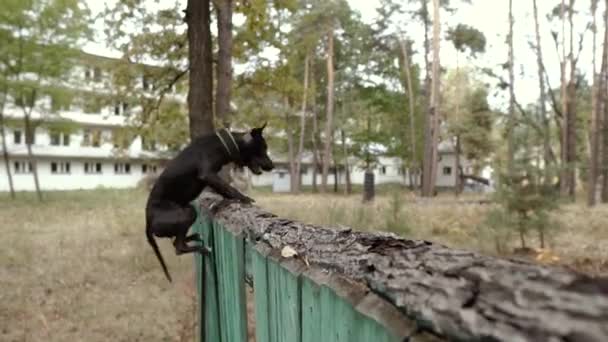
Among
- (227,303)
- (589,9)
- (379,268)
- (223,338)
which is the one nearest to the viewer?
(379,268)

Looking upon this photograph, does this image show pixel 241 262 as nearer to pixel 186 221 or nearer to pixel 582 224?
pixel 186 221

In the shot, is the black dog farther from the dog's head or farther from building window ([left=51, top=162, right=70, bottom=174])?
building window ([left=51, top=162, right=70, bottom=174])

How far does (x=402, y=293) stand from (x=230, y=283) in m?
2.06

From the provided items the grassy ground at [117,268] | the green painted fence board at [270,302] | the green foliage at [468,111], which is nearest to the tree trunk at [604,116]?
the grassy ground at [117,268]

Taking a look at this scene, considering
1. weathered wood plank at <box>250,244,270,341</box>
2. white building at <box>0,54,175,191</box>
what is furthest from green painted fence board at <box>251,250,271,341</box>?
white building at <box>0,54,175,191</box>

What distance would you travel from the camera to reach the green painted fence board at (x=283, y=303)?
1.57 meters

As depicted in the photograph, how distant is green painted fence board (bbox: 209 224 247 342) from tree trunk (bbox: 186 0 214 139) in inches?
166

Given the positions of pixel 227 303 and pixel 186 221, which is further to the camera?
pixel 186 221

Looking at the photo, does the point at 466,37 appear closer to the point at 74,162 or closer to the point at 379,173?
the point at 74,162

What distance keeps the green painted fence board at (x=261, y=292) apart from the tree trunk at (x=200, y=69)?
17.8 feet

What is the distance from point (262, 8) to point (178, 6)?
15.2 ft

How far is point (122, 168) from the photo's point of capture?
4962 centimetres

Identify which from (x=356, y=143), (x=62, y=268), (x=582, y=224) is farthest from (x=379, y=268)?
(x=356, y=143)

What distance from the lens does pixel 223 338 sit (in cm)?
330
